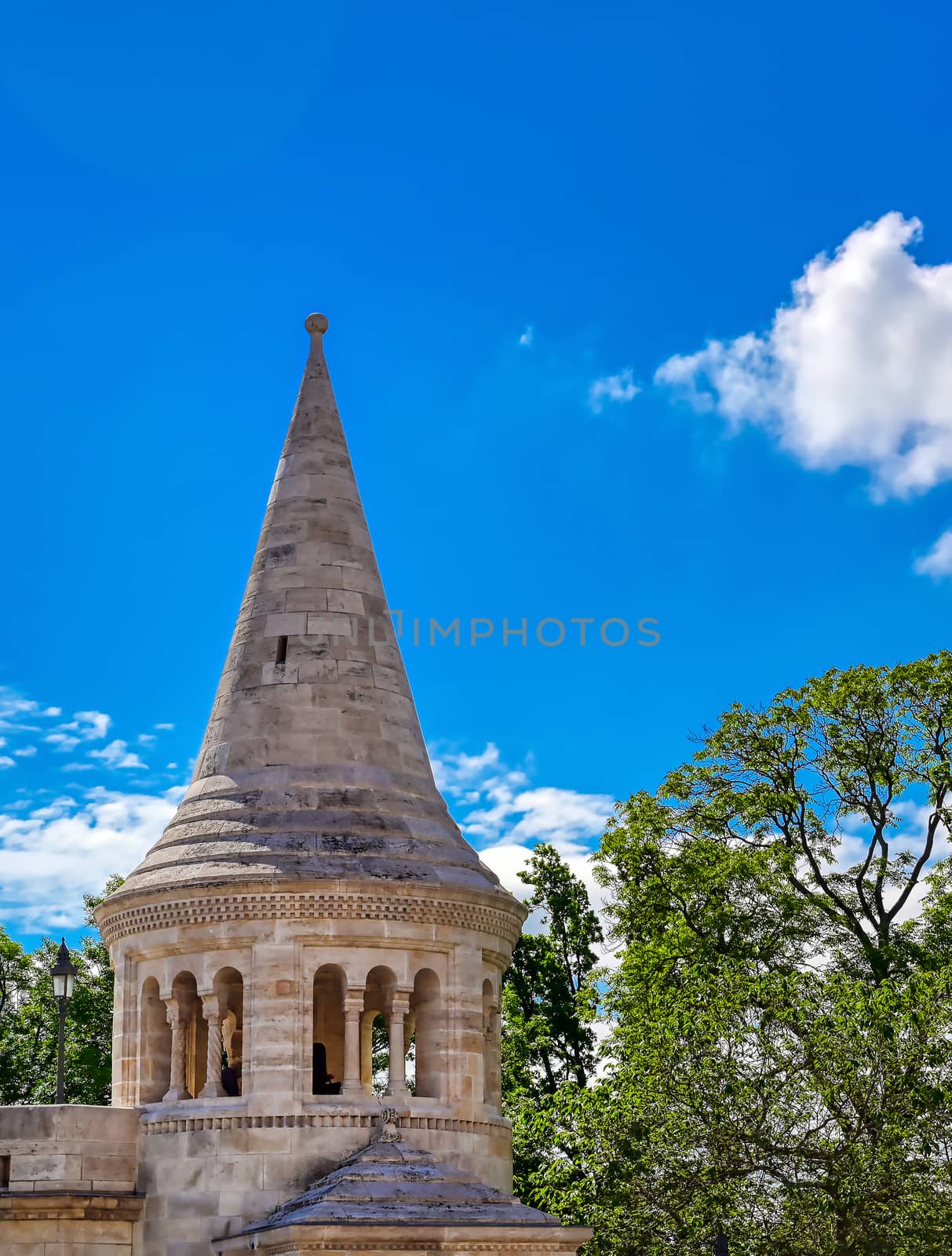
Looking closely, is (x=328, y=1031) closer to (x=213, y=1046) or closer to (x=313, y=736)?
(x=213, y=1046)

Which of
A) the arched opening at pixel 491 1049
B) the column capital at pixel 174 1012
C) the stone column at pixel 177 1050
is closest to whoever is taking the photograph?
the stone column at pixel 177 1050

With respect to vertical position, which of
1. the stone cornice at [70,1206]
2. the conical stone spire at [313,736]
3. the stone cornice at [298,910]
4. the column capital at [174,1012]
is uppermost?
the conical stone spire at [313,736]

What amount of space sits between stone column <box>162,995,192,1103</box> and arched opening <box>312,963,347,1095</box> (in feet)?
5.76

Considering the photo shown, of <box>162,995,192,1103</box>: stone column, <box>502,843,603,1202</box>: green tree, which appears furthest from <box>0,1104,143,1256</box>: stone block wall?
<box>502,843,603,1202</box>: green tree

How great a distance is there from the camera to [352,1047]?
71.2 ft

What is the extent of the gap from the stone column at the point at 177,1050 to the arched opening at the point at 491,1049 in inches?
142

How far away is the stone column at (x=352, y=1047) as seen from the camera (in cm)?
2156

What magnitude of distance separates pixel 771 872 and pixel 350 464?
9.99 m

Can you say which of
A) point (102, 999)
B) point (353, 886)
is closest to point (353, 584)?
point (353, 886)

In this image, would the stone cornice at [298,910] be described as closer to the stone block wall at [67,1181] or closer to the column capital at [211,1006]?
the column capital at [211,1006]

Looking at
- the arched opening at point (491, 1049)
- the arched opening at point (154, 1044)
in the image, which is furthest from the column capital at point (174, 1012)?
the arched opening at point (491, 1049)

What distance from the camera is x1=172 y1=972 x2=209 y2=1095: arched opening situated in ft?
72.6

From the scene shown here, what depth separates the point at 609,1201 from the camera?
27.0m

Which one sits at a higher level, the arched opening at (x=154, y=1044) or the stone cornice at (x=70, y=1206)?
the arched opening at (x=154, y=1044)
